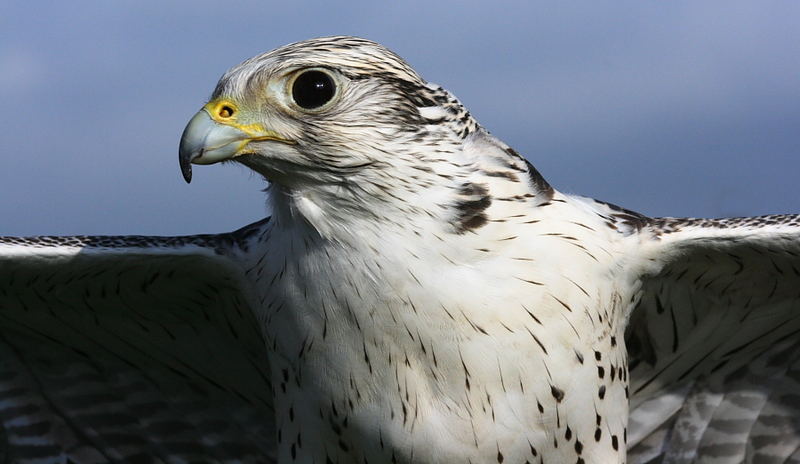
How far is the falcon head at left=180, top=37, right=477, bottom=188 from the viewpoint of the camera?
16.2ft

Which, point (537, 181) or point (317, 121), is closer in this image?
point (317, 121)

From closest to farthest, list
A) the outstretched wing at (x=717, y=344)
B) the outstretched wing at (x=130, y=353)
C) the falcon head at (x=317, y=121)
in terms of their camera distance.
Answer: the falcon head at (x=317, y=121), the outstretched wing at (x=717, y=344), the outstretched wing at (x=130, y=353)

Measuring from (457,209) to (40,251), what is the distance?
2.30m

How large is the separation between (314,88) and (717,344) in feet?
8.52

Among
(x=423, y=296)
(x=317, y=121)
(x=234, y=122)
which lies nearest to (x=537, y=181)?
(x=423, y=296)

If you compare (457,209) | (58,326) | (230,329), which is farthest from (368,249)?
(58,326)

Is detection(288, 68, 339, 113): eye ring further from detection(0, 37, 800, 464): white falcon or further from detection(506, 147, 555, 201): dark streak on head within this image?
detection(506, 147, 555, 201): dark streak on head

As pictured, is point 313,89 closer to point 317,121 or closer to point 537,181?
point 317,121

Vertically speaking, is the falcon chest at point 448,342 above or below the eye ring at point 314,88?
below

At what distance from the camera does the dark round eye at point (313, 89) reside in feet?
16.5

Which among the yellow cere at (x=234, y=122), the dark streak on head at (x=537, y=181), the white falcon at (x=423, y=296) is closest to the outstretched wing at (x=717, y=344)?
the white falcon at (x=423, y=296)

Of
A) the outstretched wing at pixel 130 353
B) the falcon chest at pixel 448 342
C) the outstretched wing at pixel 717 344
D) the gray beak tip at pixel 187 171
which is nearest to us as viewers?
the gray beak tip at pixel 187 171

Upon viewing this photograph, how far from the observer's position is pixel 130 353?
7.09m

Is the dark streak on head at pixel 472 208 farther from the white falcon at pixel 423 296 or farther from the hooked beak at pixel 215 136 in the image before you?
the hooked beak at pixel 215 136
